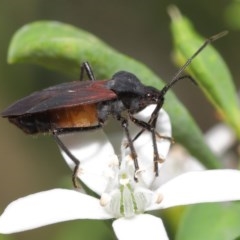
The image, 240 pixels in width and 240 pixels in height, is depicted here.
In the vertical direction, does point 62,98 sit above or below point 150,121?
above

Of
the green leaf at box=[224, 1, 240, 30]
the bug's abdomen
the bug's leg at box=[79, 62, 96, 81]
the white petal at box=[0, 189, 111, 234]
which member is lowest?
the white petal at box=[0, 189, 111, 234]

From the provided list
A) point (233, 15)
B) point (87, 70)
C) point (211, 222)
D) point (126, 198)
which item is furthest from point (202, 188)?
point (233, 15)

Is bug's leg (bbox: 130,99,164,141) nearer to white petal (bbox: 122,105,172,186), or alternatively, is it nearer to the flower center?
white petal (bbox: 122,105,172,186)

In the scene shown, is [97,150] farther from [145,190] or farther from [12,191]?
[12,191]

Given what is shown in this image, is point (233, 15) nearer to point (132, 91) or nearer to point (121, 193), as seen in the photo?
point (132, 91)

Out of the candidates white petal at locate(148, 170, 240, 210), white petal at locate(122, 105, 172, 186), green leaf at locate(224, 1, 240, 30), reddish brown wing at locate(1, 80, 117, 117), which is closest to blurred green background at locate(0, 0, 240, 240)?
green leaf at locate(224, 1, 240, 30)

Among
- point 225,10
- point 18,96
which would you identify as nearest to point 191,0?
point 225,10
